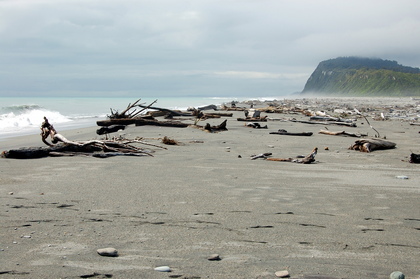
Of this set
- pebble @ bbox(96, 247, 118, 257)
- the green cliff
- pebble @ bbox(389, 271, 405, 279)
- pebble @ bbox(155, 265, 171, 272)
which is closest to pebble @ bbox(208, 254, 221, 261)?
pebble @ bbox(155, 265, 171, 272)

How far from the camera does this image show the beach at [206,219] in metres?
2.73

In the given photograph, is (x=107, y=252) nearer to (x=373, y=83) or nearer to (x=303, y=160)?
(x=303, y=160)

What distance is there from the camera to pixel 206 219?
378 cm

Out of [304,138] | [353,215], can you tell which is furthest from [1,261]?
[304,138]

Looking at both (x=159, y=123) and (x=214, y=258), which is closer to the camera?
(x=214, y=258)

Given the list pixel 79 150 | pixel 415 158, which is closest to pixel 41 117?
pixel 79 150

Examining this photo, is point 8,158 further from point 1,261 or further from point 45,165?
point 1,261

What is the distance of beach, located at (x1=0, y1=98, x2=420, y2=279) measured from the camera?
273 cm

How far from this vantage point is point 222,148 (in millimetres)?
9406

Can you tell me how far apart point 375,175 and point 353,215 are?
100 inches

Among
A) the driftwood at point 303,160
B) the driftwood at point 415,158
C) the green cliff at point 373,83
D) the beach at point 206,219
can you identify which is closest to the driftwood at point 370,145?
the driftwood at point 415,158

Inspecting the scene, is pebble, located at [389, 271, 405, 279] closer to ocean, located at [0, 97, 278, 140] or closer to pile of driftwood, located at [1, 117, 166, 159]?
pile of driftwood, located at [1, 117, 166, 159]

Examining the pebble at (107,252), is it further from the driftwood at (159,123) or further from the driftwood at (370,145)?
the driftwood at (159,123)

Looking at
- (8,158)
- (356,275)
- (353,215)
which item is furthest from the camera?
(8,158)
